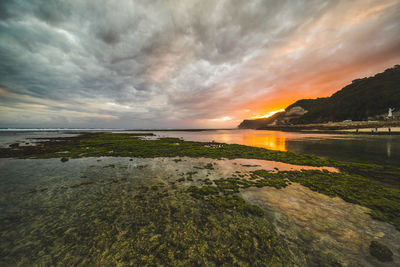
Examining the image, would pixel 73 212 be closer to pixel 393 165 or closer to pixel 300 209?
pixel 300 209

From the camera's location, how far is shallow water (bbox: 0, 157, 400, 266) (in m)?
5.24

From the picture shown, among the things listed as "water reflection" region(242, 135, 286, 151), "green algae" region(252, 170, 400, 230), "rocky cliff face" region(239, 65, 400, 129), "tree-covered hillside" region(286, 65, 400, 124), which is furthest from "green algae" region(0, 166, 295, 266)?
"tree-covered hillside" region(286, 65, 400, 124)

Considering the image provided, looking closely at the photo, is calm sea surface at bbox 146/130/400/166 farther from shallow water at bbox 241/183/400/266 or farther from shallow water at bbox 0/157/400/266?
shallow water at bbox 0/157/400/266

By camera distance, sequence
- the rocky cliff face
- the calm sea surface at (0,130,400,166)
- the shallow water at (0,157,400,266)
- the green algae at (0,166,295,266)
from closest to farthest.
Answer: the green algae at (0,166,295,266) → the shallow water at (0,157,400,266) → the calm sea surface at (0,130,400,166) → the rocky cliff face

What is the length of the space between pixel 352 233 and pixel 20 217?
17.3 metres

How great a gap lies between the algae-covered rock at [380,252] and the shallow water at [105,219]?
0.23 metres

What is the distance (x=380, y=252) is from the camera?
504 centimetres

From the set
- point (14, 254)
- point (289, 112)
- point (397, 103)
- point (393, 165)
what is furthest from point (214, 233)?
point (289, 112)

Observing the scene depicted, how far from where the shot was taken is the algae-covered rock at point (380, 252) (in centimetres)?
493

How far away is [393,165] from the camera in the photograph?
15.4 meters

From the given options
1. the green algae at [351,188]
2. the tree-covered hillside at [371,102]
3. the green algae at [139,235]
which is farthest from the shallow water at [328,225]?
the tree-covered hillside at [371,102]

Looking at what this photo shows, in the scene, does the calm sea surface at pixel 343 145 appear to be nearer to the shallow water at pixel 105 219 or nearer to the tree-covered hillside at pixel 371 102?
the shallow water at pixel 105 219

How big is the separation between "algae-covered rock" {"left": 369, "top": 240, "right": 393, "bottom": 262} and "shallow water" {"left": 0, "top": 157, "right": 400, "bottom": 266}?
0.23 metres

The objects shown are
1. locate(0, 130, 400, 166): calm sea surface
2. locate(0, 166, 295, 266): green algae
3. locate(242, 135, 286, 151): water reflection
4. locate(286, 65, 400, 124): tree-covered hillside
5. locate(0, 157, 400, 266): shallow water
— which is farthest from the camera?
locate(286, 65, 400, 124): tree-covered hillside
